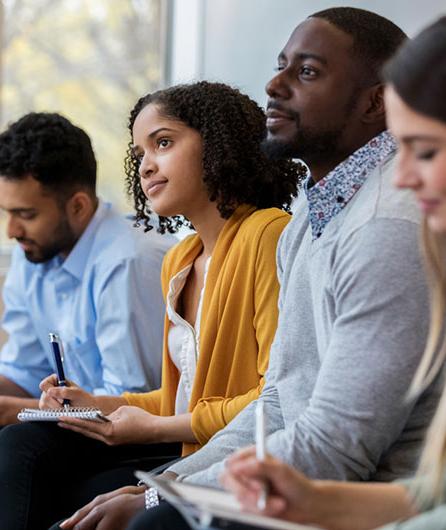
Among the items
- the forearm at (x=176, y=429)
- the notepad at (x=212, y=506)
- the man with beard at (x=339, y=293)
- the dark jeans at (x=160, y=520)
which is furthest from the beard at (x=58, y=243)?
the notepad at (x=212, y=506)

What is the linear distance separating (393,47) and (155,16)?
2492 millimetres

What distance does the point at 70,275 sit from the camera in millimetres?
2662

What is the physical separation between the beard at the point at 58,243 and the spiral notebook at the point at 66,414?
2.20 ft

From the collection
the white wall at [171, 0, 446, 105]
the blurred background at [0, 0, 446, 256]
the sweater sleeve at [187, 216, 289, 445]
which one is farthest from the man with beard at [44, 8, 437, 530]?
the blurred background at [0, 0, 446, 256]

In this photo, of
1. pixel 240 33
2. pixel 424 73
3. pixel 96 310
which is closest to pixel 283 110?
pixel 424 73

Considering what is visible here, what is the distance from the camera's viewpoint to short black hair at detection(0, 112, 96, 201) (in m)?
2.67

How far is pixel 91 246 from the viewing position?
264 centimetres

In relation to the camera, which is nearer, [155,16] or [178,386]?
[178,386]

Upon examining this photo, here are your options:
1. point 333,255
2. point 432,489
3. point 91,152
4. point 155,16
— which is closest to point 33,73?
point 155,16

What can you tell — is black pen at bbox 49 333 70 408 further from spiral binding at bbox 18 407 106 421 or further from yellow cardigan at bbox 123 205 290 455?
yellow cardigan at bbox 123 205 290 455

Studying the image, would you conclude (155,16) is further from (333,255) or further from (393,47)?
(333,255)

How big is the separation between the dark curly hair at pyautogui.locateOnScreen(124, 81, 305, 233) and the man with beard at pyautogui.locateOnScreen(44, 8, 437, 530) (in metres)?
0.33

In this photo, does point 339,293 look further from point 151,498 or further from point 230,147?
point 230,147

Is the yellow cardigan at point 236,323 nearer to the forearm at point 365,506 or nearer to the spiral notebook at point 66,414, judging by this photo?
the spiral notebook at point 66,414
